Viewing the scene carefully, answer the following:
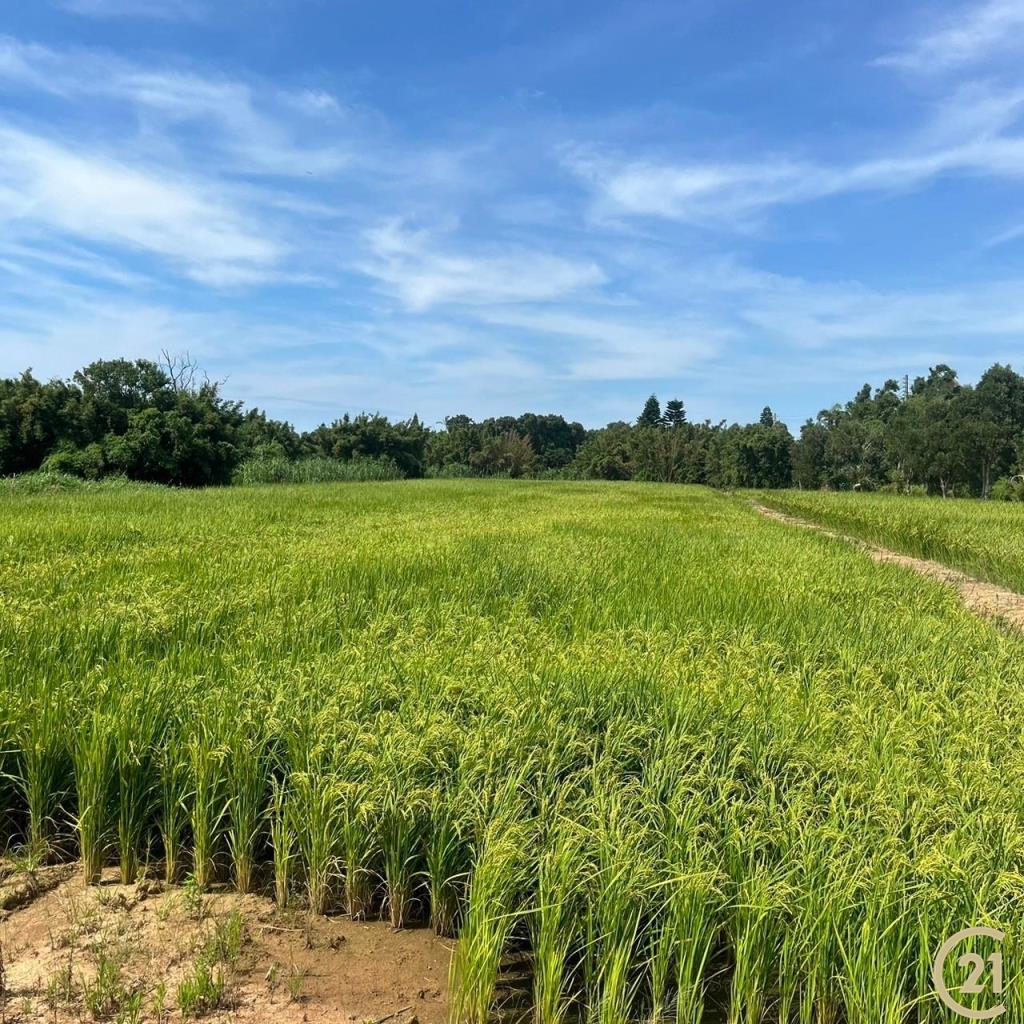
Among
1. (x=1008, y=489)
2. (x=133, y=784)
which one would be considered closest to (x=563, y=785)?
(x=133, y=784)

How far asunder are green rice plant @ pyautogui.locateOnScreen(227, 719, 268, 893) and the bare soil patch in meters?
0.11

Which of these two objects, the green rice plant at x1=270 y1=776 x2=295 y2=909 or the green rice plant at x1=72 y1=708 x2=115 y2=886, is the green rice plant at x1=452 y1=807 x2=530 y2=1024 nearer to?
the green rice plant at x1=270 y1=776 x2=295 y2=909

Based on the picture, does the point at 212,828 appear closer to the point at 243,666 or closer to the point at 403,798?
the point at 403,798

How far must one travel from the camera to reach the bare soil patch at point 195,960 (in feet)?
5.53

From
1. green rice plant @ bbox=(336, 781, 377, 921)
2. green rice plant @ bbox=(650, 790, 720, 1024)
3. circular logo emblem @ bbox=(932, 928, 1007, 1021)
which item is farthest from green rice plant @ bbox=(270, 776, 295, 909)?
circular logo emblem @ bbox=(932, 928, 1007, 1021)

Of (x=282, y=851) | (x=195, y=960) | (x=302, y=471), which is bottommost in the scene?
(x=195, y=960)

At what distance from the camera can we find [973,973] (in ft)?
5.26

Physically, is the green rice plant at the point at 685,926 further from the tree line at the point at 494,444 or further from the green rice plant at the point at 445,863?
the tree line at the point at 494,444

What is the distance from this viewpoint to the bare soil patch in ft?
5.53

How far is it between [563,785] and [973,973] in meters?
1.18

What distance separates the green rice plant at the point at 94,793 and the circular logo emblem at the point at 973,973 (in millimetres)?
2553

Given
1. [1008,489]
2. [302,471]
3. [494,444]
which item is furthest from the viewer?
[494,444]

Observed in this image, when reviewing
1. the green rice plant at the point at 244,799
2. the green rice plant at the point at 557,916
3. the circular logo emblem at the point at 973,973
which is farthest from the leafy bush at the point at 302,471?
the circular logo emblem at the point at 973,973

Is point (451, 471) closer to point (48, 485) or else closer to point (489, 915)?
point (48, 485)
